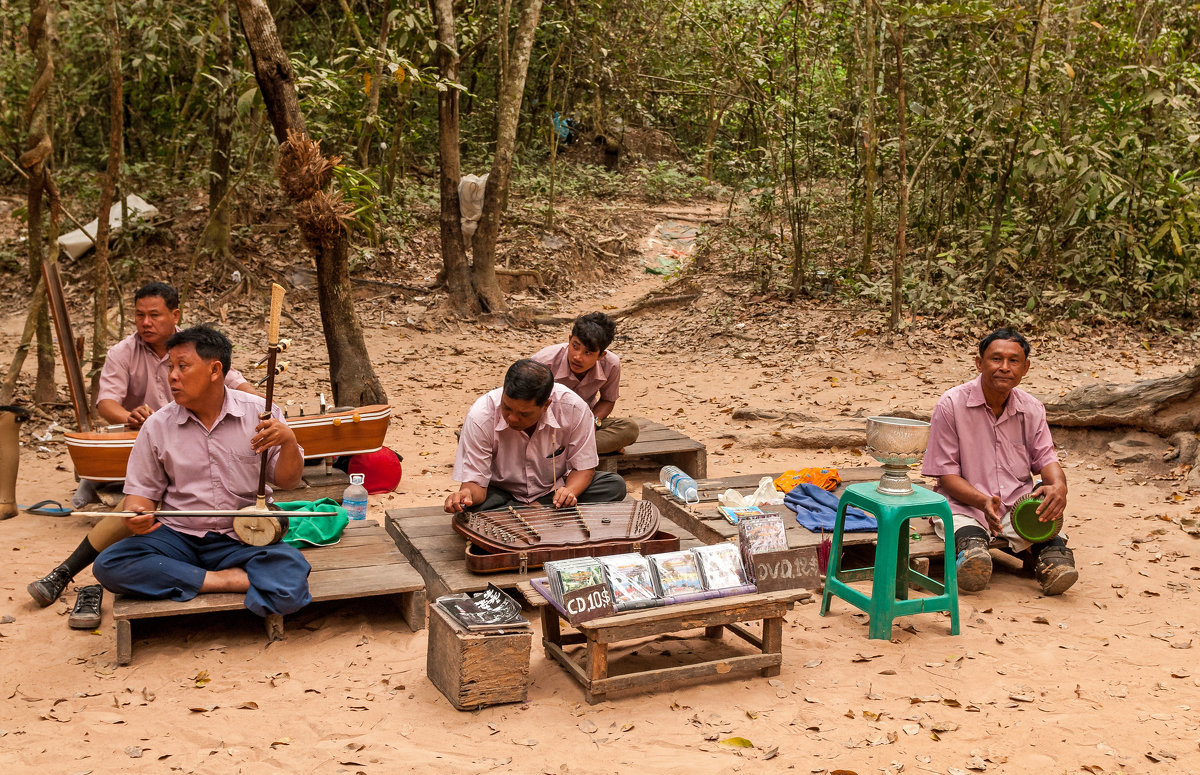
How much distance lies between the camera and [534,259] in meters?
14.0

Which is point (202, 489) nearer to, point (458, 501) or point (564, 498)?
A: point (458, 501)

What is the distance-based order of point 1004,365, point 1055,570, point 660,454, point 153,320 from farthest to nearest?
point 660,454 → point 153,320 → point 1004,365 → point 1055,570

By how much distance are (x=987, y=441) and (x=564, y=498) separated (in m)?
2.18

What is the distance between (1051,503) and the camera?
15.5 feet

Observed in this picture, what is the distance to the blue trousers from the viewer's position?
3955 millimetres

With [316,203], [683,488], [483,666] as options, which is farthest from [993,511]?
[316,203]

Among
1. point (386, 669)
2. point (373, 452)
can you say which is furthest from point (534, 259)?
point (386, 669)

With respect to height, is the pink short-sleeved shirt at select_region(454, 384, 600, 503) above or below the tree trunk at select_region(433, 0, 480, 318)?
below

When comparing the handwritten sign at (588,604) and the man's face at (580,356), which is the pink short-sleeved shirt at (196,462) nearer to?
the handwritten sign at (588,604)

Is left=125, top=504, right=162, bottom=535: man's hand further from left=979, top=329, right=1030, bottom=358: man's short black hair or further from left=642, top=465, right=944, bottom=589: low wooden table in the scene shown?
left=979, top=329, right=1030, bottom=358: man's short black hair

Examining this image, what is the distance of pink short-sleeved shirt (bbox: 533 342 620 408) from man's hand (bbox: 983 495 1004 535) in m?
2.31

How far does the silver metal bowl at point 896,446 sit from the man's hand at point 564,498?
4.71 feet

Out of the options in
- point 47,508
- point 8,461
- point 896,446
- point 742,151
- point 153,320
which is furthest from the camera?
point 742,151

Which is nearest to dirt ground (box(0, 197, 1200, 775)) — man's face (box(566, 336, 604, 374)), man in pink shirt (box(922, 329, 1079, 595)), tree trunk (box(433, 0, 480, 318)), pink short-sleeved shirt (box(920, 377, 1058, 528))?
man in pink shirt (box(922, 329, 1079, 595))
